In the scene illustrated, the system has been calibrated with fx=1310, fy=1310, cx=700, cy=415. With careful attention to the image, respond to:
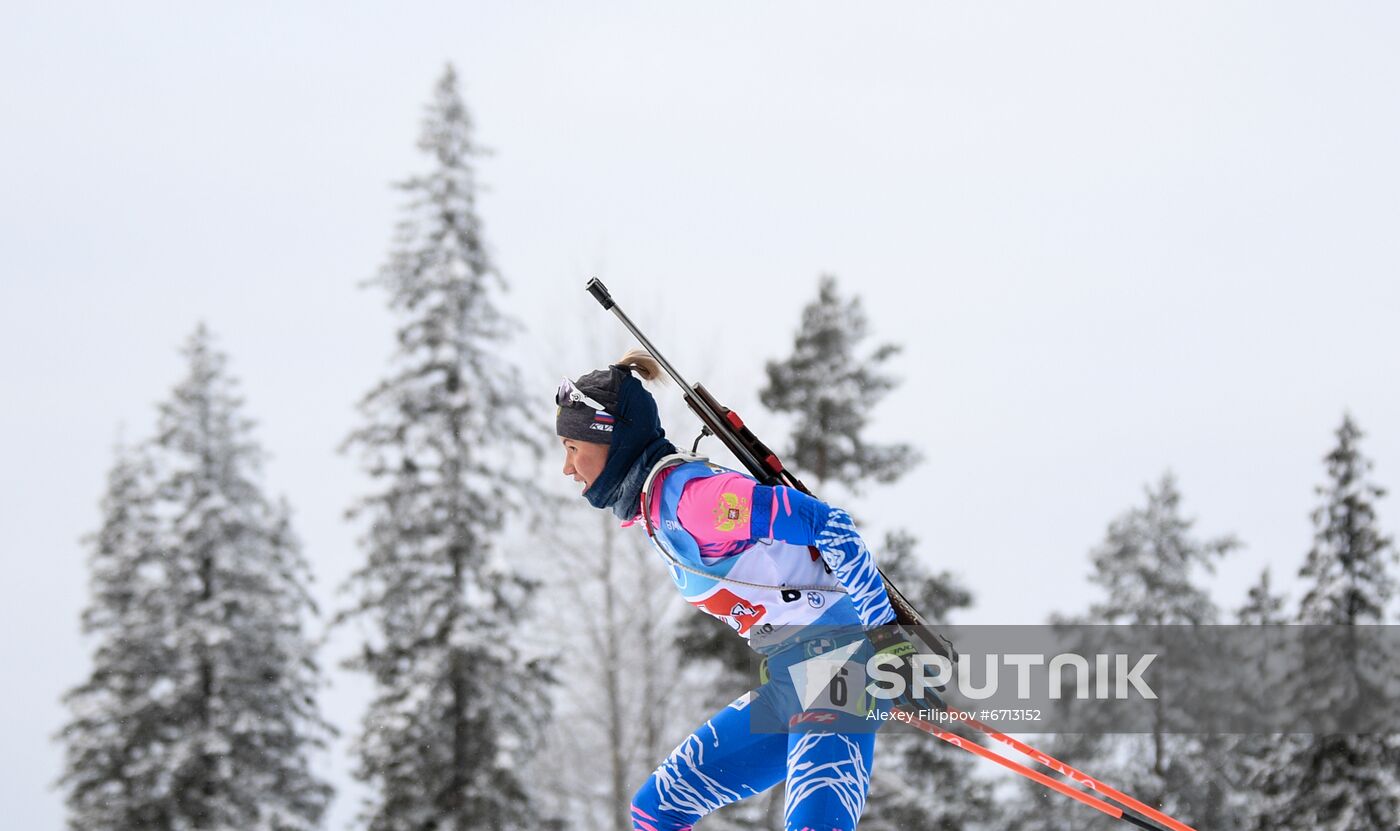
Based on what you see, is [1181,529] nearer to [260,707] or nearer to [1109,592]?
[1109,592]

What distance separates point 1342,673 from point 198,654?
16.1 m

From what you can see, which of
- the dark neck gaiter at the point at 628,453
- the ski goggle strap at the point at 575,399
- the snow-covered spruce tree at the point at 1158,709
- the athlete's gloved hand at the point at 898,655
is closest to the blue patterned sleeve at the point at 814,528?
the athlete's gloved hand at the point at 898,655

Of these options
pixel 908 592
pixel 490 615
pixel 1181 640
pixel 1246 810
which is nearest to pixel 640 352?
pixel 490 615

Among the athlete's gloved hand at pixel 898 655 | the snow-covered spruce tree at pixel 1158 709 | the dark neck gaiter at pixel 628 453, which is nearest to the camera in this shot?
the athlete's gloved hand at pixel 898 655

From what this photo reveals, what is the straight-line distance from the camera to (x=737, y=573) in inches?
172

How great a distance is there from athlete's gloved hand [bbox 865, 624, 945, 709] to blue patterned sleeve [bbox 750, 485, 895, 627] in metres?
0.27

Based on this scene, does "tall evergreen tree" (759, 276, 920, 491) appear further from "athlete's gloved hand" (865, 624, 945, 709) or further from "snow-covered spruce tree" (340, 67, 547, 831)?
"athlete's gloved hand" (865, 624, 945, 709)

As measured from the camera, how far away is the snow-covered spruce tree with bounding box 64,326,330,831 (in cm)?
1909

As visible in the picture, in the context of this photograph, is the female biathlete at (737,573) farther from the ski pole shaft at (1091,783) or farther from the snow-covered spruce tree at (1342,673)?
the snow-covered spruce tree at (1342,673)

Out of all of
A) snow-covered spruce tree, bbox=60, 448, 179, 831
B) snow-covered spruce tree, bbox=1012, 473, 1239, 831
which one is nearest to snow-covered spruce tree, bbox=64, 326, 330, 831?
snow-covered spruce tree, bbox=60, 448, 179, 831

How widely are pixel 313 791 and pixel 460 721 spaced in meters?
4.32

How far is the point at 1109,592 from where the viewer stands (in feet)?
78.6

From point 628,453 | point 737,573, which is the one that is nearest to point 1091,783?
point 737,573

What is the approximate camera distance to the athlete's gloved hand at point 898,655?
4.27 meters
